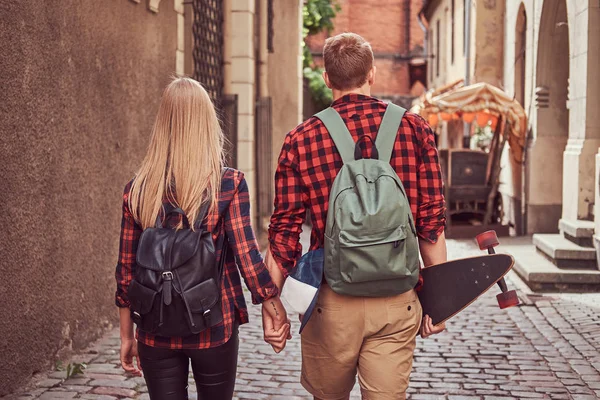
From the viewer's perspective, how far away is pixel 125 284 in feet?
11.4

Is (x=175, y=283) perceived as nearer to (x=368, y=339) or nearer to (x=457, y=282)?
(x=368, y=339)

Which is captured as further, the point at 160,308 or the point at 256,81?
the point at 256,81

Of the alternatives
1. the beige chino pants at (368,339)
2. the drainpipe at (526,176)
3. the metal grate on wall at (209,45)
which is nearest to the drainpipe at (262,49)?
the metal grate on wall at (209,45)

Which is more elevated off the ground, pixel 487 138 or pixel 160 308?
pixel 487 138

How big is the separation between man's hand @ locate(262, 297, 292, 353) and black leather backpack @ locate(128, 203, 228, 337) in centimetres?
36

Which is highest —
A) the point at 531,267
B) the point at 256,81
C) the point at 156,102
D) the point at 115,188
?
the point at 256,81

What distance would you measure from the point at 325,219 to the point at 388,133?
0.40 meters

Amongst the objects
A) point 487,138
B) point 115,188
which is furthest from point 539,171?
point 115,188

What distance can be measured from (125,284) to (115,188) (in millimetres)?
4198

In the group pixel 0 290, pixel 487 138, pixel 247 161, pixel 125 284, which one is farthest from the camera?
pixel 487 138

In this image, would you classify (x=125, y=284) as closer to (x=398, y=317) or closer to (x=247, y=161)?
(x=398, y=317)

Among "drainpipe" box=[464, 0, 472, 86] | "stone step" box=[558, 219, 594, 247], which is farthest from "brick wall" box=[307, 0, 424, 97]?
"stone step" box=[558, 219, 594, 247]

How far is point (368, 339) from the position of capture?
341 centimetres

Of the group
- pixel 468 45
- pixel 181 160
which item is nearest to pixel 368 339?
pixel 181 160
